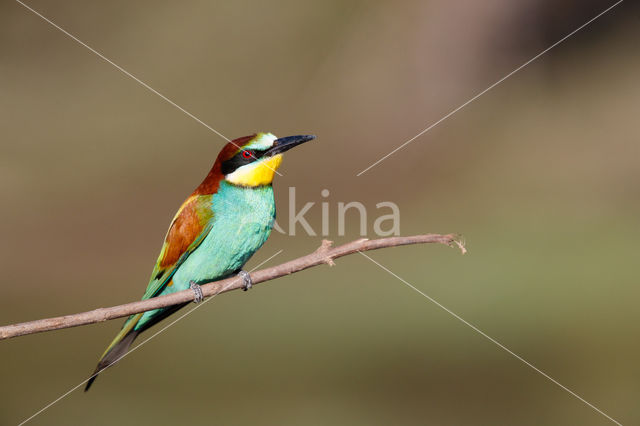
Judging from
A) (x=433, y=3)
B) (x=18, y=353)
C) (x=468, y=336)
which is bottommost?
(x=18, y=353)

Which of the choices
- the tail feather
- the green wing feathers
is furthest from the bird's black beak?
the tail feather

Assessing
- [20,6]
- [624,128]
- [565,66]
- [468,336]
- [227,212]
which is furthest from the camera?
[565,66]

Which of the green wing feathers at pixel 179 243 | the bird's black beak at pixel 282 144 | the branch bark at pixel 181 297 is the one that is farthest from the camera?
the green wing feathers at pixel 179 243

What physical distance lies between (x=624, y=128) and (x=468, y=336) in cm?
396

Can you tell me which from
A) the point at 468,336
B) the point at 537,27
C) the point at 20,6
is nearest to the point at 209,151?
the point at 20,6

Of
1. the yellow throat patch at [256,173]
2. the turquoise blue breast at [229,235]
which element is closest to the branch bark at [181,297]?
the turquoise blue breast at [229,235]

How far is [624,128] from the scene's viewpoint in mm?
7379

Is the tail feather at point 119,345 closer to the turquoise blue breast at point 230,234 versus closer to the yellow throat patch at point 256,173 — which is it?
the turquoise blue breast at point 230,234

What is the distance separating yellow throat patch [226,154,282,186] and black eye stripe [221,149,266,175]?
1cm

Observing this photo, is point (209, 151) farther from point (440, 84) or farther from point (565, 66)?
point (565, 66)

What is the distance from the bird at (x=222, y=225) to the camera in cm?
211

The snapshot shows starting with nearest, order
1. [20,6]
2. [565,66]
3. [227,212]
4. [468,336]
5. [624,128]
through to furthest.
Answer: [227,212]
[468,336]
[20,6]
[624,128]
[565,66]

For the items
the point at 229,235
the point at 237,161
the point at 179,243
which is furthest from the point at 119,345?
the point at 237,161

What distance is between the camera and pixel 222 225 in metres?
2.16
